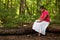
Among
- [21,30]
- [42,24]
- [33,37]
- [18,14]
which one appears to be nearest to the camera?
[33,37]

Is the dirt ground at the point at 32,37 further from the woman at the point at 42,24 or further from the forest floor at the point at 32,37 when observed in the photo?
the woman at the point at 42,24

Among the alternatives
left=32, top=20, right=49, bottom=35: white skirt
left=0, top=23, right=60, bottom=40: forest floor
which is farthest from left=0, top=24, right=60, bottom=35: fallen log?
left=32, top=20, right=49, bottom=35: white skirt

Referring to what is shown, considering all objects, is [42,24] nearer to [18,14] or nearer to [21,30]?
[21,30]

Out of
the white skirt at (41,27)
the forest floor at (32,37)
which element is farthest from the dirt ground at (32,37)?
the white skirt at (41,27)

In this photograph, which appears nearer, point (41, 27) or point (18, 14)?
point (41, 27)

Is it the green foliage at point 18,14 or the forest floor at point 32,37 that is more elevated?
the green foliage at point 18,14

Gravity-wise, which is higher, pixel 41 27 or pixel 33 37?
pixel 41 27

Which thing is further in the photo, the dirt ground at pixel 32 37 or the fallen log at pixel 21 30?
the fallen log at pixel 21 30

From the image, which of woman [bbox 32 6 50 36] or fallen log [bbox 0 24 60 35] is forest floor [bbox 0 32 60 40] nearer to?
fallen log [bbox 0 24 60 35]

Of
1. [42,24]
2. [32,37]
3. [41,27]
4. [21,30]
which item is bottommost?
[32,37]

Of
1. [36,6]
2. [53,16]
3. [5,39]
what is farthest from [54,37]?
[36,6]

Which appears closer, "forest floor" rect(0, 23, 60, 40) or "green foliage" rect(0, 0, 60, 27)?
"forest floor" rect(0, 23, 60, 40)

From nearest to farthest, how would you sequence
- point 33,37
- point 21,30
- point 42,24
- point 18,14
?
point 33,37 → point 42,24 → point 21,30 → point 18,14

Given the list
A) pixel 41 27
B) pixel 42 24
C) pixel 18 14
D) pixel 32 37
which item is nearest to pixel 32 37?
pixel 32 37
